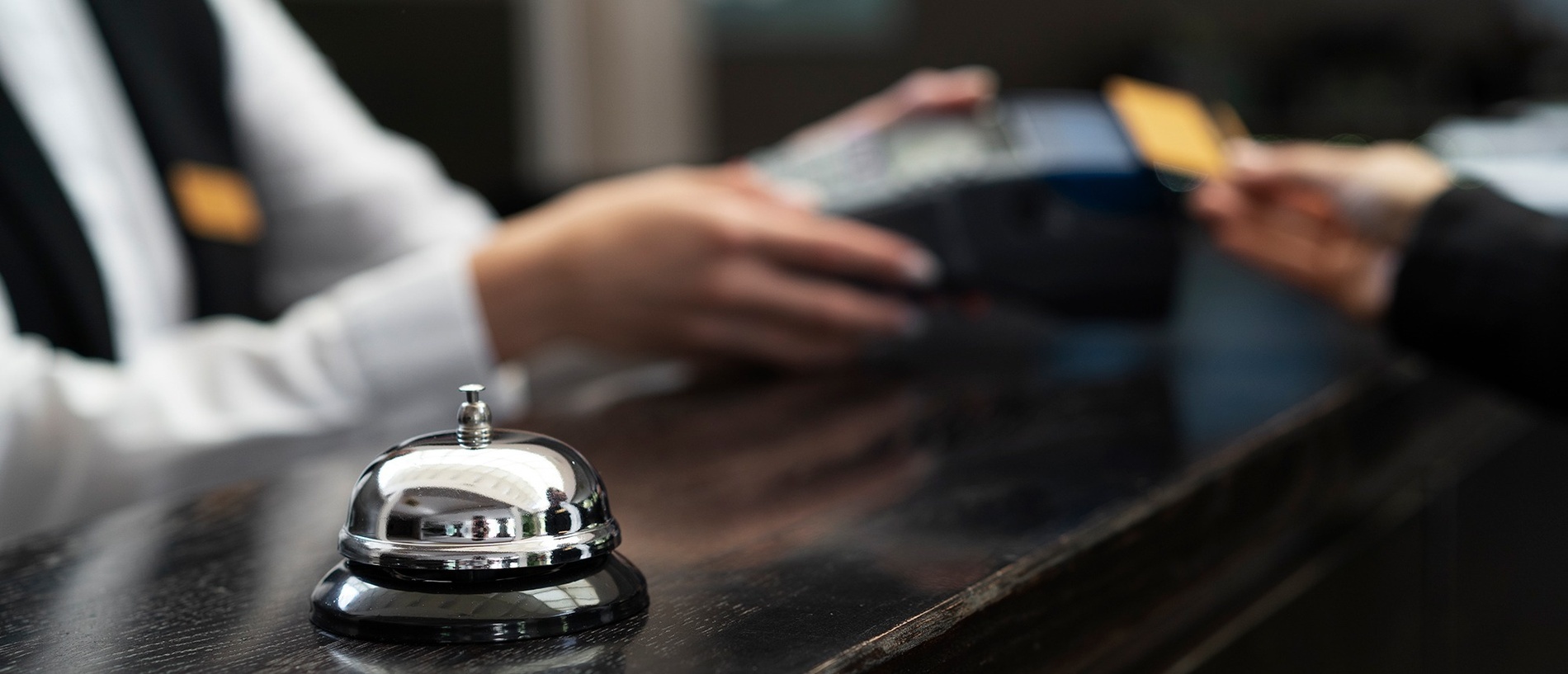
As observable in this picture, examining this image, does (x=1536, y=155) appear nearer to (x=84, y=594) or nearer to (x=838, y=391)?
(x=838, y=391)

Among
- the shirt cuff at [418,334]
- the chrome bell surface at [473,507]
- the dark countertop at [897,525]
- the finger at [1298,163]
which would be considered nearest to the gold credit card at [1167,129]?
the finger at [1298,163]

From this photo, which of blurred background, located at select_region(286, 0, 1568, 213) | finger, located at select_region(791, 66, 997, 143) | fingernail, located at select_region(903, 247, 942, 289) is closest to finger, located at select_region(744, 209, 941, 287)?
fingernail, located at select_region(903, 247, 942, 289)

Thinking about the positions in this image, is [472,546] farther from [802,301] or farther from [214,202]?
[214,202]

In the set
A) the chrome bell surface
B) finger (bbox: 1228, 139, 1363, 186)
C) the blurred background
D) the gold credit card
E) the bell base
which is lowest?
the bell base

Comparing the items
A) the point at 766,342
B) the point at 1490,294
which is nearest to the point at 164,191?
the point at 766,342

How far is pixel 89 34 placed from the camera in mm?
769

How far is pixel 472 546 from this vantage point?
24 centimetres

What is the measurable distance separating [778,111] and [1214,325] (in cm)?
219

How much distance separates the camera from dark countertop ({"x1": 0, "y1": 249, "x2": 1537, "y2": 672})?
248 millimetres

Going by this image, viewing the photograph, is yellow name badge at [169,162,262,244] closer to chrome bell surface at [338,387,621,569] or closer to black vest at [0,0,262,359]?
black vest at [0,0,262,359]

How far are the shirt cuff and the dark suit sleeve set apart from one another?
0.47 meters

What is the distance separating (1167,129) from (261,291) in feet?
2.28

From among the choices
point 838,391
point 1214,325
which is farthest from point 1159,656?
point 1214,325

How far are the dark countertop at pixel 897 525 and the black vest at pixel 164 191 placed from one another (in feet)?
0.88
